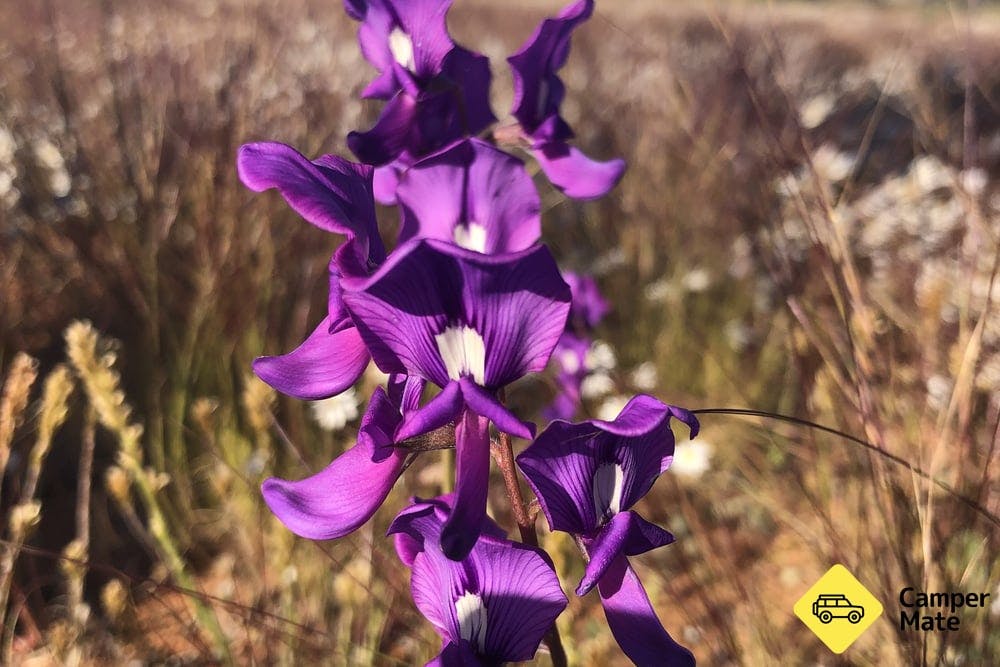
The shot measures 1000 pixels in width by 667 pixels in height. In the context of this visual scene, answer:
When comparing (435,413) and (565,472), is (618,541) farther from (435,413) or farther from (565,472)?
(435,413)

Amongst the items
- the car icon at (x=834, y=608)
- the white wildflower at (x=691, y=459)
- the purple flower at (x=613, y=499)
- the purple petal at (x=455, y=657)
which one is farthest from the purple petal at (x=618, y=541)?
the white wildflower at (x=691, y=459)

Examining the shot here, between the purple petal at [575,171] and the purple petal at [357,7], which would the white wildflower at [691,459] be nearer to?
the purple petal at [575,171]

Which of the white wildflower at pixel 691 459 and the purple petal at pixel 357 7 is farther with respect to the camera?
the white wildflower at pixel 691 459

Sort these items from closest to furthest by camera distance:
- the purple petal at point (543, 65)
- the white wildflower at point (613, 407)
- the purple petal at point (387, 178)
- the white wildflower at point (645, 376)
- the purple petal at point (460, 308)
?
the purple petal at point (460, 308) → the purple petal at point (543, 65) → the purple petal at point (387, 178) → the white wildflower at point (613, 407) → the white wildflower at point (645, 376)

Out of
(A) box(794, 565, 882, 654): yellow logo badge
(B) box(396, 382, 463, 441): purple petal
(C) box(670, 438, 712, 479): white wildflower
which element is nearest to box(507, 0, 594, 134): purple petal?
(B) box(396, 382, 463, 441): purple petal

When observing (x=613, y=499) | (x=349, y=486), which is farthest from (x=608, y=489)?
(x=349, y=486)

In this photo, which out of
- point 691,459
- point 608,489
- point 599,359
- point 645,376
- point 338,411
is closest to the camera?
point 608,489

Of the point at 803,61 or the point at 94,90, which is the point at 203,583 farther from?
the point at 803,61
